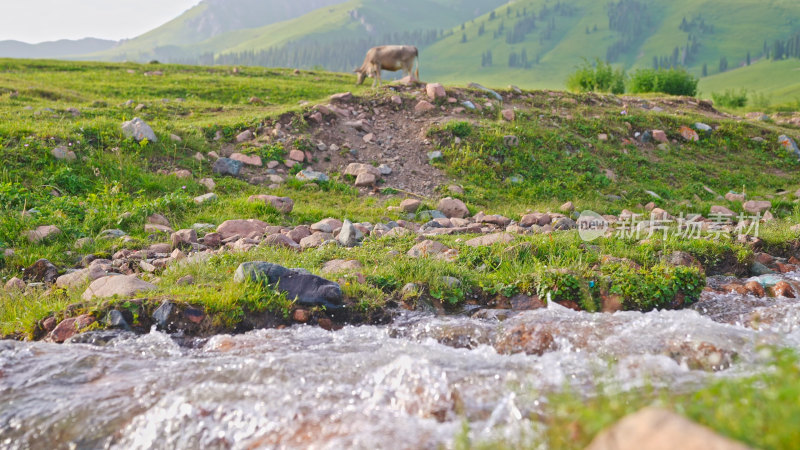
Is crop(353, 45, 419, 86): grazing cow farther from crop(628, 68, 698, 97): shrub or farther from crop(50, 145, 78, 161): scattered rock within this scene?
crop(50, 145, 78, 161): scattered rock

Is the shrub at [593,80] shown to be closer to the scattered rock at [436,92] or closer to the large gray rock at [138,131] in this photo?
the scattered rock at [436,92]

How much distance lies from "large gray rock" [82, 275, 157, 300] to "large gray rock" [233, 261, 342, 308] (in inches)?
38.1

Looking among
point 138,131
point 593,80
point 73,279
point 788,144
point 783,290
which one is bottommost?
point 783,290

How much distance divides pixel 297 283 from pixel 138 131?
790 centimetres

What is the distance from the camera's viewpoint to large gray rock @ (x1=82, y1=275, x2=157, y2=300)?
5299 mm

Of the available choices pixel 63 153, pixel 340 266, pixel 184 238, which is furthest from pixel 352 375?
pixel 63 153

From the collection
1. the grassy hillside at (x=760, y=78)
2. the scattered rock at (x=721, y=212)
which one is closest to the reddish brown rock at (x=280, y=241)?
the scattered rock at (x=721, y=212)

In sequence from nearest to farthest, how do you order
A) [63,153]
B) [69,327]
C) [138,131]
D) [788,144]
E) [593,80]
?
[69,327], [63,153], [138,131], [788,144], [593,80]

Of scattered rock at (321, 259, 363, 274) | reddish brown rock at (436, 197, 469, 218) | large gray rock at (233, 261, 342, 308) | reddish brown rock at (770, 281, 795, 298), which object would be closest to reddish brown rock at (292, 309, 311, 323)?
large gray rock at (233, 261, 342, 308)

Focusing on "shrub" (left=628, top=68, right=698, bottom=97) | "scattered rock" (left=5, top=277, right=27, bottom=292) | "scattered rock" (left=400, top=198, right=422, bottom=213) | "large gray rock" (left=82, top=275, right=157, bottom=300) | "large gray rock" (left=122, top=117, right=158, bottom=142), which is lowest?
"scattered rock" (left=400, top=198, right=422, bottom=213)

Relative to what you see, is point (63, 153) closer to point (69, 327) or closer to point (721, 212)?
point (69, 327)

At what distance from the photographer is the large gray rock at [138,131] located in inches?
441

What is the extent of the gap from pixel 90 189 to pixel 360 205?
16.0 feet

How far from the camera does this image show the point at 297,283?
538cm
